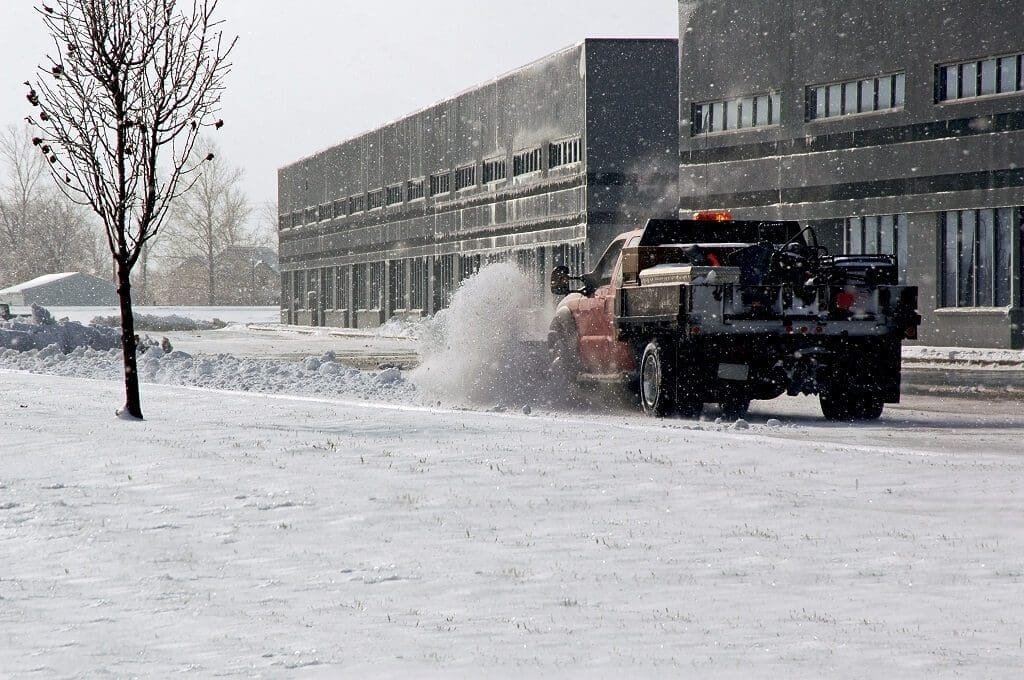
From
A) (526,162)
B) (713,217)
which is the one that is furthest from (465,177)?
(713,217)

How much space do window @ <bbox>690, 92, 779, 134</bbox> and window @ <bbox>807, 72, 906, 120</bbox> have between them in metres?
1.42

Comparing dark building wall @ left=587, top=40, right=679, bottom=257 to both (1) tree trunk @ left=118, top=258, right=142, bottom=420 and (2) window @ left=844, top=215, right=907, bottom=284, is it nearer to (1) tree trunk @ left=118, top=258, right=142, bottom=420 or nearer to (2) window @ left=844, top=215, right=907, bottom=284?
(2) window @ left=844, top=215, right=907, bottom=284

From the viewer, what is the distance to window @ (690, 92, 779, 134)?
3894 centimetres

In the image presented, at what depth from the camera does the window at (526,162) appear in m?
48.3

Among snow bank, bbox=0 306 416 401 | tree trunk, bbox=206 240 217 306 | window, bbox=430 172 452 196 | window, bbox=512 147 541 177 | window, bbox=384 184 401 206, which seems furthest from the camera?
tree trunk, bbox=206 240 217 306

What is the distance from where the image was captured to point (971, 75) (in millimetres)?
33312

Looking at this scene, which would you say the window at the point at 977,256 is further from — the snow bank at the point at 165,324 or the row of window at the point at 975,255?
the snow bank at the point at 165,324

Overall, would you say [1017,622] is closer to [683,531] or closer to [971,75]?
[683,531]

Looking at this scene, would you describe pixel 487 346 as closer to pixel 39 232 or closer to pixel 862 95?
pixel 862 95

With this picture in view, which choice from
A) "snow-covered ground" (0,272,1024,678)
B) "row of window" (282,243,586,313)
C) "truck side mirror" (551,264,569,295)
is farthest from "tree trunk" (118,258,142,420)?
"row of window" (282,243,586,313)

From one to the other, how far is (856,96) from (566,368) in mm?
21521

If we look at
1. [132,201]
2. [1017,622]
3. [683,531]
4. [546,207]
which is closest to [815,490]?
[683,531]

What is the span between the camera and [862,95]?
3619 cm

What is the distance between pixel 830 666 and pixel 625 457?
549cm
